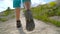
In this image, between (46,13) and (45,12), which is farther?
(45,12)

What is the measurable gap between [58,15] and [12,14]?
1.44 m

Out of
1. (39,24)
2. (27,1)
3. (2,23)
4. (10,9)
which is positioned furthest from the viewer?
(10,9)

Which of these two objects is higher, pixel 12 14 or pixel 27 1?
pixel 27 1

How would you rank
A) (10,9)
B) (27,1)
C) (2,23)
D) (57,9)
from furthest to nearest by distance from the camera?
(10,9)
(57,9)
(2,23)
(27,1)

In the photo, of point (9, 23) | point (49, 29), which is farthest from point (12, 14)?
point (49, 29)

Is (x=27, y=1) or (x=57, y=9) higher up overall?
(x=27, y=1)

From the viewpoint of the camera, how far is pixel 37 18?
220 inches

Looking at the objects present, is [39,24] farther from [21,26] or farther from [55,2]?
[55,2]

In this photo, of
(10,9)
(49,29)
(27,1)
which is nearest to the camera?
(27,1)

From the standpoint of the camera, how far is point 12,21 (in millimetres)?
5594

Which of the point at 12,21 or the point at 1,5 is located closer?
the point at 12,21

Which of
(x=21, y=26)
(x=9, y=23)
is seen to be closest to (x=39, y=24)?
(x=21, y=26)

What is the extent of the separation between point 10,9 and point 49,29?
2476 mm

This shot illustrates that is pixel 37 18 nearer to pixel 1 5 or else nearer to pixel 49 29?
pixel 49 29
